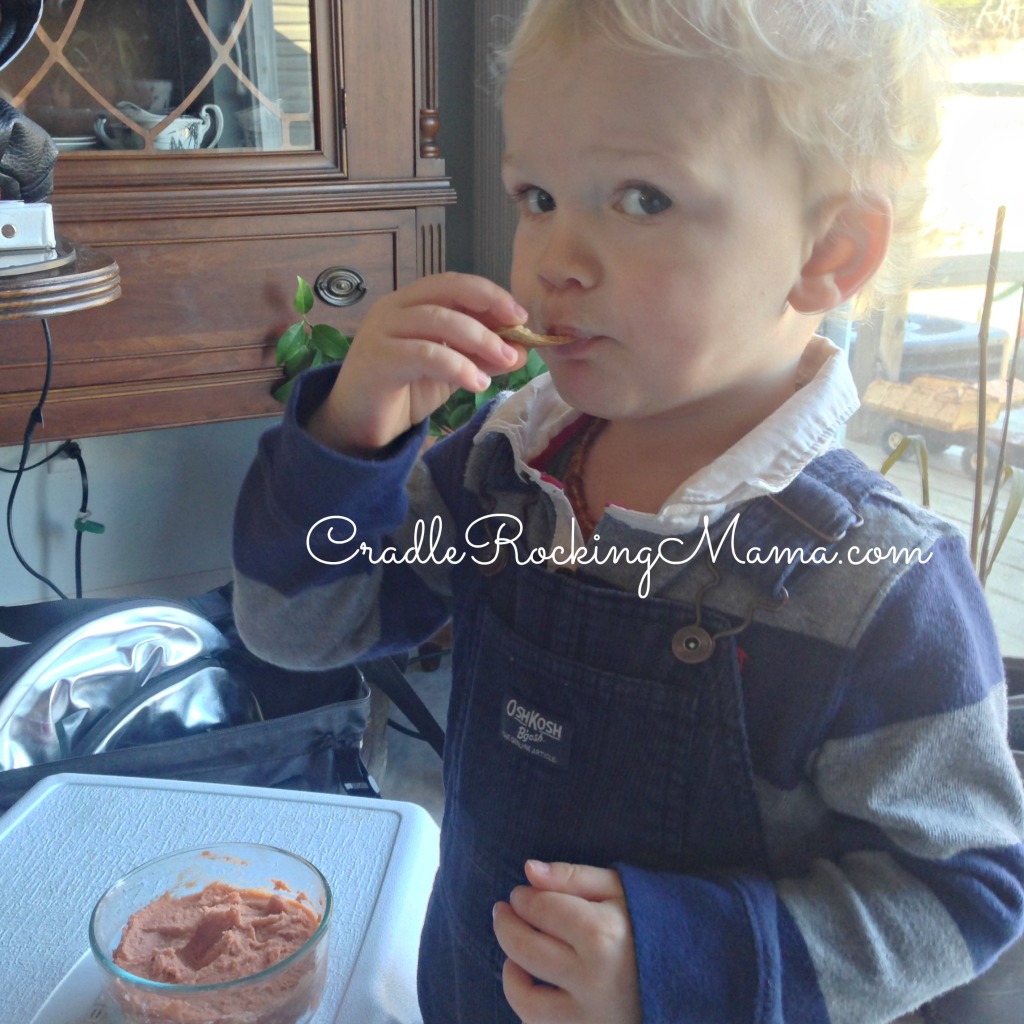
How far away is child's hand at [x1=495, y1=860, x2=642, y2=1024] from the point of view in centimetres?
48

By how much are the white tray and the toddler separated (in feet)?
0.17

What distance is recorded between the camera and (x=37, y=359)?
1251 mm

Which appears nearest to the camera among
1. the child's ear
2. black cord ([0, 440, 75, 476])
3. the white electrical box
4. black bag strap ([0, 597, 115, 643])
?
the child's ear

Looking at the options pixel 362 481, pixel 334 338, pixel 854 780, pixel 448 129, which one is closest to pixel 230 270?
pixel 334 338

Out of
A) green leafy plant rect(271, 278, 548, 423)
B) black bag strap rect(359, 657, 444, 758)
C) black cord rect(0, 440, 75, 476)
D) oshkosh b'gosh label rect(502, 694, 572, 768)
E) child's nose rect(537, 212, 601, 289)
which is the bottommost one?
black bag strap rect(359, 657, 444, 758)

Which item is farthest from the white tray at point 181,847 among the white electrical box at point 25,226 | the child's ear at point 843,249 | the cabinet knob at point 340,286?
the cabinet knob at point 340,286

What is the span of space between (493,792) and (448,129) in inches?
53.8

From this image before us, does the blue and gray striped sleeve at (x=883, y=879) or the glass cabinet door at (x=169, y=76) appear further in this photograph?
the glass cabinet door at (x=169, y=76)

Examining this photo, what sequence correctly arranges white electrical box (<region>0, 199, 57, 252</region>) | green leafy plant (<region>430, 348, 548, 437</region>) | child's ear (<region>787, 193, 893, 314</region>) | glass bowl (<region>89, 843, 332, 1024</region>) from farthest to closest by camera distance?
green leafy plant (<region>430, 348, 548, 437</region>), white electrical box (<region>0, 199, 57, 252</region>), child's ear (<region>787, 193, 893, 314</region>), glass bowl (<region>89, 843, 332, 1024</region>)

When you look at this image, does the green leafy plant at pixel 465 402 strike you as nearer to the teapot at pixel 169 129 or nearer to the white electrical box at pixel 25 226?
the teapot at pixel 169 129

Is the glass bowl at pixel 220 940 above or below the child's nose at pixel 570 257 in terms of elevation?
below

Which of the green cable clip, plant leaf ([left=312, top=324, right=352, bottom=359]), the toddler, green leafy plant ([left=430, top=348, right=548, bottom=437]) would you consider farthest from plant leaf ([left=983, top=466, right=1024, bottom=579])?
the green cable clip

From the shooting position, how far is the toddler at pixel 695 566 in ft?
1.59

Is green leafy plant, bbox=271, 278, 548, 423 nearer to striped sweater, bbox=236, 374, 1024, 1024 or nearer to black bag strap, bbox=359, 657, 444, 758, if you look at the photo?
black bag strap, bbox=359, 657, 444, 758
